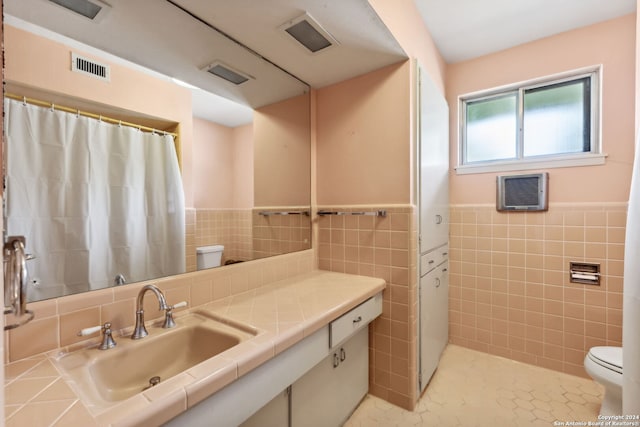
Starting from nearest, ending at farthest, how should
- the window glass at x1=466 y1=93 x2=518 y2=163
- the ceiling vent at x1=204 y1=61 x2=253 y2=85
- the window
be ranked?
the ceiling vent at x1=204 y1=61 x2=253 y2=85
the window
the window glass at x1=466 y1=93 x2=518 y2=163

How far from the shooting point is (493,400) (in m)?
1.79

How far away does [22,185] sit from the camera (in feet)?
3.09

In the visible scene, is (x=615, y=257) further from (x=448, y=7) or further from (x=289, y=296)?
(x=289, y=296)

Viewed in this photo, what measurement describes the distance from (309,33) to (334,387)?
1891 mm

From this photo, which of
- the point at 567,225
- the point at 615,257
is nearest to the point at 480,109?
the point at 567,225

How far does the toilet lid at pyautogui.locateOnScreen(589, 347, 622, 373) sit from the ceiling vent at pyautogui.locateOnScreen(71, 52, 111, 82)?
2.76 meters

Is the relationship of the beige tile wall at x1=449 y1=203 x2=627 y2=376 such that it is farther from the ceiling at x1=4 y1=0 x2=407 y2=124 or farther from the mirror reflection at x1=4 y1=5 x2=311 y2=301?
the mirror reflection at x1=4 y1=5 x2=311 y2=301

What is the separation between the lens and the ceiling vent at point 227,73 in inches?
59.4

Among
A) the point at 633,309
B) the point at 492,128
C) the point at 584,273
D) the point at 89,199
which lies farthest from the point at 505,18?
the point at 89,199

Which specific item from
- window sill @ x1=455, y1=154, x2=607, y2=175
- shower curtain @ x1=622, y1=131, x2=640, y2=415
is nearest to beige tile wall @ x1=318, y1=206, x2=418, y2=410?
shower curtain @ x1=622, y1=131, x2=640, y2=415

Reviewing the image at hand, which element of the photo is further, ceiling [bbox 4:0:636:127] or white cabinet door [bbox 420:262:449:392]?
white cabinet door [bbox 420:262:449:392]

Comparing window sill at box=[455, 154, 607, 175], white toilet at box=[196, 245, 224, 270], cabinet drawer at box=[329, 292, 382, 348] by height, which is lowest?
cabinet drawer at box=[329, 292, 382, 348]

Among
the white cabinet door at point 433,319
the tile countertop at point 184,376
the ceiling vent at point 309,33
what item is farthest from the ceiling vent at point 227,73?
the white cabinet door at point 433,319

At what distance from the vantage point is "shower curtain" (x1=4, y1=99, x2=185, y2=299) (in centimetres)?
95
